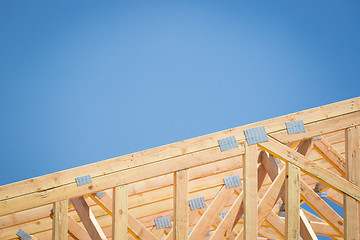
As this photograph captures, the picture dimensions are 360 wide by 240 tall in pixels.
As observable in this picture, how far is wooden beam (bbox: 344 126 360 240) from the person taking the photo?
12.2 feet

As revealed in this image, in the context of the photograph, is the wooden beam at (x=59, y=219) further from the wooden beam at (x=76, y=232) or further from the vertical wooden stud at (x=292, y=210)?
the vertical wooden stud at (x=292, y=210)

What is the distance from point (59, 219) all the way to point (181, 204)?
0.81 meters

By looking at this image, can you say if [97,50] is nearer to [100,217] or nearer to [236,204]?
[100,217]

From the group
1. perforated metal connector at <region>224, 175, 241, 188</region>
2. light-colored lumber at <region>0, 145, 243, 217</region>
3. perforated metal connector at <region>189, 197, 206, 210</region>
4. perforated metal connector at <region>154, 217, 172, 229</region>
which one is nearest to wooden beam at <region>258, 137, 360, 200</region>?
light-colored lumber at <region>0, 145, 243, 217</region>

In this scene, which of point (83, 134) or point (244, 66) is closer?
point (83, 134)

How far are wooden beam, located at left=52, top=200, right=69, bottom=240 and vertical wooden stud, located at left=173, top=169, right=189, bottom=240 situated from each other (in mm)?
728

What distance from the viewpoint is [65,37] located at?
8.53m

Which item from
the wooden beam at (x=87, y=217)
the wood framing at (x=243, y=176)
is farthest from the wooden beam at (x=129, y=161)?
the wooden beam at (x=87, y=217)

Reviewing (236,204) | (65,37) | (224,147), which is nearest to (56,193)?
(224,147)

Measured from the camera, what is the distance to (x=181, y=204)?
3.61 meters

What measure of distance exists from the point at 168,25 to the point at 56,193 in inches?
235

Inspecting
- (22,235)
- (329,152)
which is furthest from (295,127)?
(22,235)

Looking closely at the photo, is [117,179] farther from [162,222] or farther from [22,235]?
[162,222]

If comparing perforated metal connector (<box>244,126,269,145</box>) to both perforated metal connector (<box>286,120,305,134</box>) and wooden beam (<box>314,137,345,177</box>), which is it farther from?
wooden beam (<box>314,137,345,177</box>)
